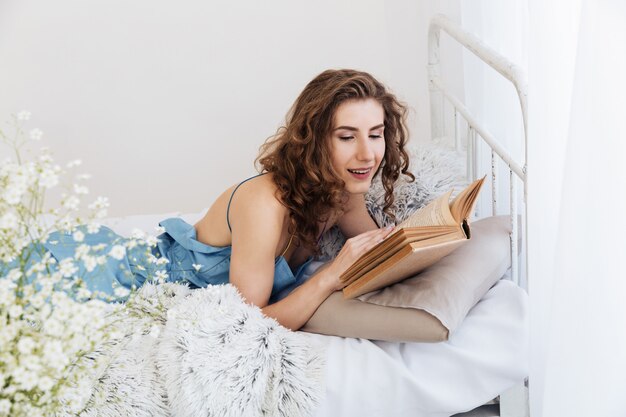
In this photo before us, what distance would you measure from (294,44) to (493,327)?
6.64ft

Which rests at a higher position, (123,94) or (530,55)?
(530,55)

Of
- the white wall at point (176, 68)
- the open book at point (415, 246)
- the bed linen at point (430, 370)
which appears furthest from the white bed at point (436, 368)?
the white wall at point (176, 68)

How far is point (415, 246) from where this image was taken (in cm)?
133

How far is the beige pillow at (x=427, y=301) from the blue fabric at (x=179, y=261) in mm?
249

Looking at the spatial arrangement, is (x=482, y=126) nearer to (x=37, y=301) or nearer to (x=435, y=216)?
(x=435, y=216)

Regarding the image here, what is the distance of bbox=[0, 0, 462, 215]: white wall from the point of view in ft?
10.7

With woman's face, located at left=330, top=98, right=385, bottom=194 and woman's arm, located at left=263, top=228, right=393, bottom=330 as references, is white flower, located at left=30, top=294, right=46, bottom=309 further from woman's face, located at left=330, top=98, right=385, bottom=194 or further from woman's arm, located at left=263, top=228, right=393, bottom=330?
woman's face, located at left=330, top=98, right=385, bottom=194

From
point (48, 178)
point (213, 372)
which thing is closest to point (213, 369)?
point (213, 372)

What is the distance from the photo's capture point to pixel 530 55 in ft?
4.20

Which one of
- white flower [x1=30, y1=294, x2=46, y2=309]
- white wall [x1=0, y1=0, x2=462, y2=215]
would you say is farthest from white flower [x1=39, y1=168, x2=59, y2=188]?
white wall [x1=0, y1=0, x2=462, y2=215]

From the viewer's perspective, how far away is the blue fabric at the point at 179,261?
183 centimetres

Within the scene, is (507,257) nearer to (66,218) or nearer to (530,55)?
(530,55)

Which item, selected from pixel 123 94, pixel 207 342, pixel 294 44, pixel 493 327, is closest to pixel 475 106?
pixel 493 327

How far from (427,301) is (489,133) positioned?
0.48 metres
